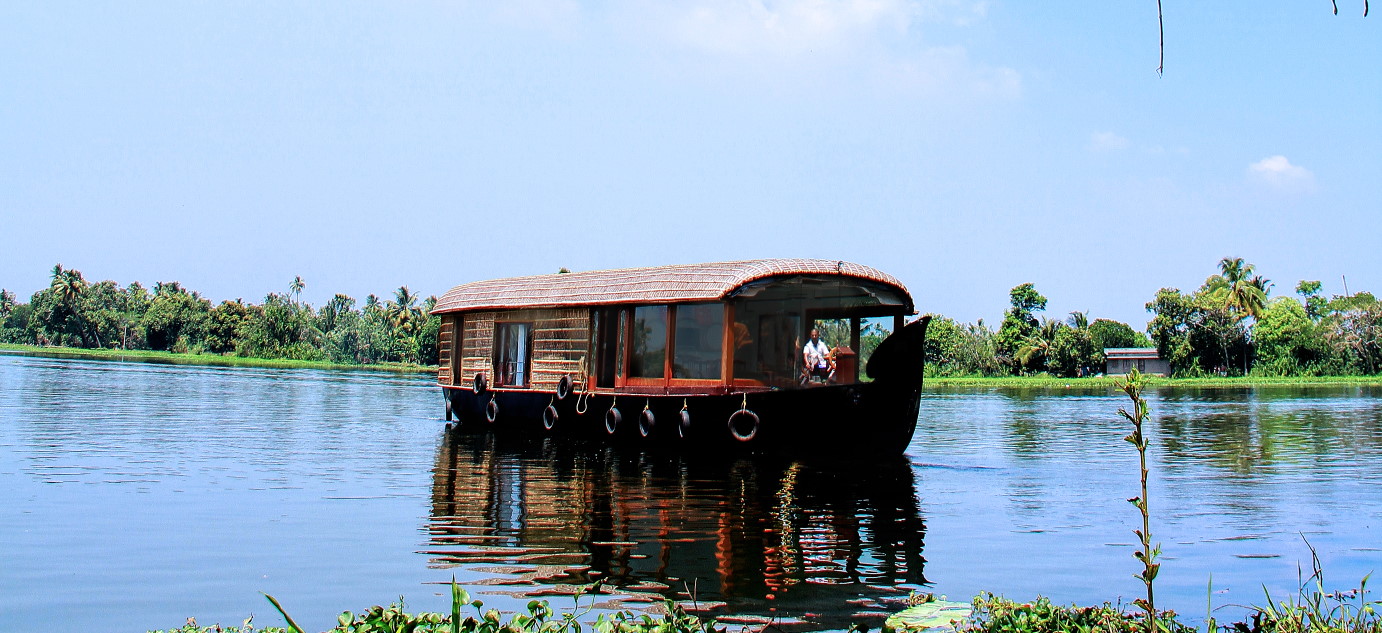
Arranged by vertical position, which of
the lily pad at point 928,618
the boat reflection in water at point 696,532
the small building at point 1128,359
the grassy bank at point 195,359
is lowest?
the boat reflection in water at point 696,532

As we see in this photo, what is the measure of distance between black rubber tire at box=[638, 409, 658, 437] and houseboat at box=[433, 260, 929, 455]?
21 mm

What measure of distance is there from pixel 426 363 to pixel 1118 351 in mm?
45098

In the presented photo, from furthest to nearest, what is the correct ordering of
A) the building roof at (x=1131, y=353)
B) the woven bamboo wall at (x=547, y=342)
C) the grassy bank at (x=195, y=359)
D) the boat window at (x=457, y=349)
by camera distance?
the grassy bank at (x=195, y=359) < the building roof at (x=1131, y=353) < the boat window at (x=457, y=349) < the woven bamboo wall at (x=547, y=342)

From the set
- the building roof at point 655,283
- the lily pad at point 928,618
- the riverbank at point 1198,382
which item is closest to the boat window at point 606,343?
the building roof at point 655,283

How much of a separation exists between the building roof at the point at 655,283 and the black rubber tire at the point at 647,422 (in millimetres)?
1455

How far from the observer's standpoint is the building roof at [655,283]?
12438 millimetres

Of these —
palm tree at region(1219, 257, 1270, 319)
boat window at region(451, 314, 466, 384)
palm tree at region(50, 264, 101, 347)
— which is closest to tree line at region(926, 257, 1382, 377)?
palm tree at region(1219, 257, 1270, 319)

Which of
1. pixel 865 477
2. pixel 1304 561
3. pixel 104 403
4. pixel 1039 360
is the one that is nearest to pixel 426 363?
pixel 1039 360

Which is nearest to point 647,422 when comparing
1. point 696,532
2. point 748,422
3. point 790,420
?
point 748,422

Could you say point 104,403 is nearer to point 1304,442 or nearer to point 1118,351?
point 1304,442

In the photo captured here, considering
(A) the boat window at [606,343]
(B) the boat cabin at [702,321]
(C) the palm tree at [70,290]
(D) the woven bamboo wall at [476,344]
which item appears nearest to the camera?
(B) the boat cabin at [702,321]

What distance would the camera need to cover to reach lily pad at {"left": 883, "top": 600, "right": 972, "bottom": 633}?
359cm

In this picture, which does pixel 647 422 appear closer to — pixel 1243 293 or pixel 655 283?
pixel 655 283

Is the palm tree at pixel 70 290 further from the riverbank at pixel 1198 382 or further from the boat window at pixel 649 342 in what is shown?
the boat window at pixel 649 342
